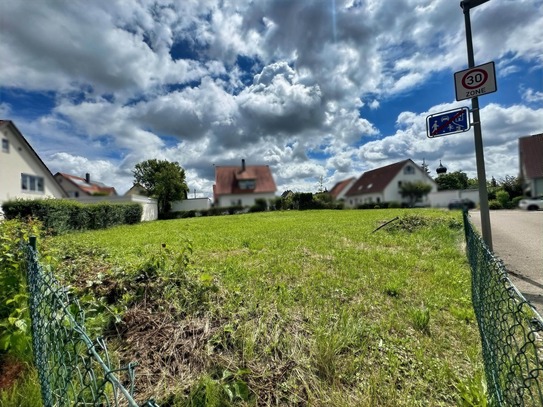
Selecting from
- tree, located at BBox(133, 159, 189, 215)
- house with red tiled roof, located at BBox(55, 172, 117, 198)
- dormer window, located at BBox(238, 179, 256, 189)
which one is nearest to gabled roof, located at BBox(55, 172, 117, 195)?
house with red tiled roof, located at BBox(55, 172, 117, 198)

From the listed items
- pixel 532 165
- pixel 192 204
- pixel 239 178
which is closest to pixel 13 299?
pixel 532 165

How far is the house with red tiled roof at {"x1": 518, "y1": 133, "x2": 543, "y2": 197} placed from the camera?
5.66 ft

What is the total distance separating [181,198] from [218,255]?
25.5 metres

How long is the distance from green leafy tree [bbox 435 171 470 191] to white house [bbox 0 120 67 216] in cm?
2006

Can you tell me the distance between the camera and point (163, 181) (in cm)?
3228

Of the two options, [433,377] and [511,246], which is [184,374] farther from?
[511,246]

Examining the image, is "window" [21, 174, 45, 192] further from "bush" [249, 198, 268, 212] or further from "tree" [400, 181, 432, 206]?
"tree" [400, 181, 432, 206]

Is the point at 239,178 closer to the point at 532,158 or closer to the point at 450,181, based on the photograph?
the point at 450,181

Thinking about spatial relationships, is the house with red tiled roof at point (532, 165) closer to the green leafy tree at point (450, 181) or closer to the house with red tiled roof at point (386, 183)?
the green leafy tree at point (450, 181)

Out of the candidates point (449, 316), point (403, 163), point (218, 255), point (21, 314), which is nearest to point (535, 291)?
point (449, 316)

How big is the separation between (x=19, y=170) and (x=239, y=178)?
824 inches

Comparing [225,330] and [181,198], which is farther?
[181,198]

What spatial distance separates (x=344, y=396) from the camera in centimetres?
195

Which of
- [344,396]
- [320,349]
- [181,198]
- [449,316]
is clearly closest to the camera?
[344,396]
